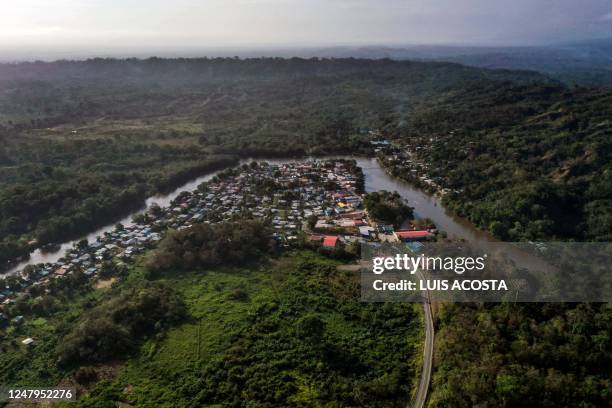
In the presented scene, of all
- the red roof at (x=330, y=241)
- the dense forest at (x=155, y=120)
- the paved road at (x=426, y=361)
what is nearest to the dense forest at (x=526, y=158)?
the paved road at (x=426, y=361)

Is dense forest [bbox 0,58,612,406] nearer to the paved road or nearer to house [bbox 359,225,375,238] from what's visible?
the paved road

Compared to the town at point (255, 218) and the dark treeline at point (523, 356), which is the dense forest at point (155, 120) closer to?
the town at point (255, 218)

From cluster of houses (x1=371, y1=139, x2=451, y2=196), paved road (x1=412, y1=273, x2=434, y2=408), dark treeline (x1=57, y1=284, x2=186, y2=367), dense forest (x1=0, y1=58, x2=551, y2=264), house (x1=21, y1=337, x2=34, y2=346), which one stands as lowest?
paved road (x1=412, y1=273, x2=434, y2=408)

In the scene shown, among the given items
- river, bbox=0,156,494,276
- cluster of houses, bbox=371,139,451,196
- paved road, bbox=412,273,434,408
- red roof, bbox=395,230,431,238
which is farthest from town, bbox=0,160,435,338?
paved road, bbox=412,273,434,408

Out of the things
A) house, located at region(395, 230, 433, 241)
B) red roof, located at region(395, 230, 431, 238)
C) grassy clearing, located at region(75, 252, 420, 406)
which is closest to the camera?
Result: grassy clearing, located at region(75, 252, 420, 406)

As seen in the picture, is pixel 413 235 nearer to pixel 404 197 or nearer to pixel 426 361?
pixel 404 197

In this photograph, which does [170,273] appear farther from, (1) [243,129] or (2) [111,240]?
(1) [243,129]

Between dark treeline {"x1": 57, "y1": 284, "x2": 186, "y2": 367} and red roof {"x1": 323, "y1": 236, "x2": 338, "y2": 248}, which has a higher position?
red roof {"x1": 323, "y1": 236, "x2": 338, "y2": 248}
